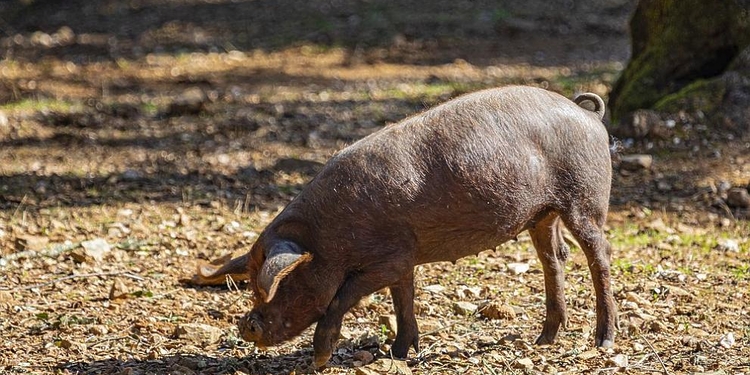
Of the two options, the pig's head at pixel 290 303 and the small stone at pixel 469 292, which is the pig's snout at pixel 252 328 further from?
the small stone at pixel 469 292

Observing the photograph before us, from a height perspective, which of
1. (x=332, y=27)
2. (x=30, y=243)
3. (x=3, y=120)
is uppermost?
(x=30, y=243)

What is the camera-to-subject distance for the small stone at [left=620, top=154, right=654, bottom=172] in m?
8.68

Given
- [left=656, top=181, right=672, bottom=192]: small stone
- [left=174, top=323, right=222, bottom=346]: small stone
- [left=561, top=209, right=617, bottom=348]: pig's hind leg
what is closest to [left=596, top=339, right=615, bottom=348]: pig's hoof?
[left=561, top=209, right=617, bottom=348]: pig's hind leg

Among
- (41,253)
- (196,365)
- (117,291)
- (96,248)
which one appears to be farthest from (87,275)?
(196,365)

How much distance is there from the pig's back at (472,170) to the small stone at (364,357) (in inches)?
19.9

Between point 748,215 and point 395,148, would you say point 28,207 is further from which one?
point 748,215

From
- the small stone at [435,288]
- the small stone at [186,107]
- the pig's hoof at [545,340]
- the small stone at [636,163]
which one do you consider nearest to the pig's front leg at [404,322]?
the pig's hoof at [545,340]

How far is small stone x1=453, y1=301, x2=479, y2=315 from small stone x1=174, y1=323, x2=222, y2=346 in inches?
46.1

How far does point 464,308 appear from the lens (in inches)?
226

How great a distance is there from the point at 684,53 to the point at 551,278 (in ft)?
15.1

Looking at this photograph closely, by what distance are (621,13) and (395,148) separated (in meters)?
12.7

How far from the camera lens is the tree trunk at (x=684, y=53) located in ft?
29.8

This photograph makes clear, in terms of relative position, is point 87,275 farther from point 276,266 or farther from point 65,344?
point 276,266

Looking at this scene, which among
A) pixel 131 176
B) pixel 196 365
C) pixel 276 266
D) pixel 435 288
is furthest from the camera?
pixel 131 176
